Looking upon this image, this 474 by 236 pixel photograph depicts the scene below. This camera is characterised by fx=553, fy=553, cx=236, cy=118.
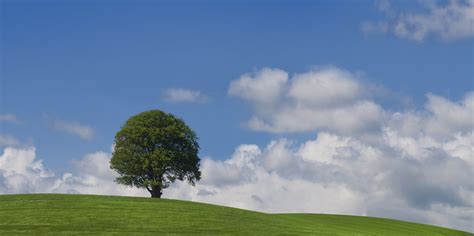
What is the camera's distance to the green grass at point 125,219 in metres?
40.8

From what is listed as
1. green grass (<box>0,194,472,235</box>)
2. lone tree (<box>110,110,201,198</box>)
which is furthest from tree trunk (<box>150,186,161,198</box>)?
green grass (<box>0,194,472,235</box>)

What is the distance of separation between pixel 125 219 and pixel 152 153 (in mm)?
26903

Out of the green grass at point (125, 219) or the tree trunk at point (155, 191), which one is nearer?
the green grass at point (125, 219)

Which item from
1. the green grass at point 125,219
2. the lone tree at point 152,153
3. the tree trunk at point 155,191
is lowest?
the green grass at point 125,219

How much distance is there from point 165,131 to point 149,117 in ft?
10.7

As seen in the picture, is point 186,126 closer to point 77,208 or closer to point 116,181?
point 116,181

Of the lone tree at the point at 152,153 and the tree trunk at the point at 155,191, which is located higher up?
the lone tree at the point at 152,153

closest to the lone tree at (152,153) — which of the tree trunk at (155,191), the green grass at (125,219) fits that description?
the tree trunk at (155,191)

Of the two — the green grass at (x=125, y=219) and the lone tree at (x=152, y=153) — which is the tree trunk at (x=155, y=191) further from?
the green grass at (x=125, y=219)

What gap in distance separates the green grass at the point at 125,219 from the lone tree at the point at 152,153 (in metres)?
12.9

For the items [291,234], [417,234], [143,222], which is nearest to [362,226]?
[417,234]

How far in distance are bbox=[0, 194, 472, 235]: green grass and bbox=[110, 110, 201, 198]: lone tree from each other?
1288 centimetres

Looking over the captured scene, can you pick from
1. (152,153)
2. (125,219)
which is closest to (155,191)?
(152,153)

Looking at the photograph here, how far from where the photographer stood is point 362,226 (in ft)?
207
